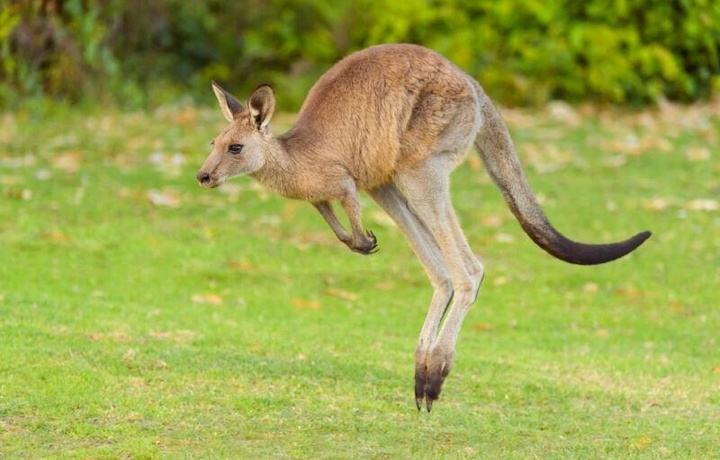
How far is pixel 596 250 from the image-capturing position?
20.5 feet

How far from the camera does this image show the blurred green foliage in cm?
1619

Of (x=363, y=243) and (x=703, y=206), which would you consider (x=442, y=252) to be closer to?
(x=363, y=243)

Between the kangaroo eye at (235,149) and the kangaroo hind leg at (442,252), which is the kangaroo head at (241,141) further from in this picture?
the kangaroo hind leg at (442,252)

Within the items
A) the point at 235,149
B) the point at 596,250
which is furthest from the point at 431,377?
the point at 235,149

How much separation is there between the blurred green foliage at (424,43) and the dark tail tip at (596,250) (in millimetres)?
10044

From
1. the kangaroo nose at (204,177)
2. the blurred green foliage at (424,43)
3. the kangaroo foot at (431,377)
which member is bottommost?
the blurred green foliage at (424,43)

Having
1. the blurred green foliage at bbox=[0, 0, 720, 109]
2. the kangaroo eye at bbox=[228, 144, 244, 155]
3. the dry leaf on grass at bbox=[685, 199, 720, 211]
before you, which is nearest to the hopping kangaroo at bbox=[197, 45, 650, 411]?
the kangaroo eye at bbox=[228, 144, 244, 155]

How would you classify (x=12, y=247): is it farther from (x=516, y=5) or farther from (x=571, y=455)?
(x=516, y=5)

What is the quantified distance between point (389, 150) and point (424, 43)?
10.9m

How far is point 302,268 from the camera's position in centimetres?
1002

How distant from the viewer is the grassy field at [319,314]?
620 cm

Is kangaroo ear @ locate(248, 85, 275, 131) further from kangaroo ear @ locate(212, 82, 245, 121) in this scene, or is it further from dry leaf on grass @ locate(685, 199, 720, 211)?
dry leaf on grass @ locate(685, 199, 720, 211)

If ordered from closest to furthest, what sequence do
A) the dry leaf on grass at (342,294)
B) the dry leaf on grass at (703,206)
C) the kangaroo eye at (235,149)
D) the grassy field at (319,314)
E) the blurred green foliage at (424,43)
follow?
the kangaroo eye at (235,149)
the grassy field at (319,314)
the dry leaf on grass at (342,294)
the dry leaf on grass at (703,206)
the blurred green foliage at (424,43)

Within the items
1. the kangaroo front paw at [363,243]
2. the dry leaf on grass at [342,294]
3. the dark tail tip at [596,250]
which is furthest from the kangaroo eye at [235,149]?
the dry leaf on grass at [342,294]
